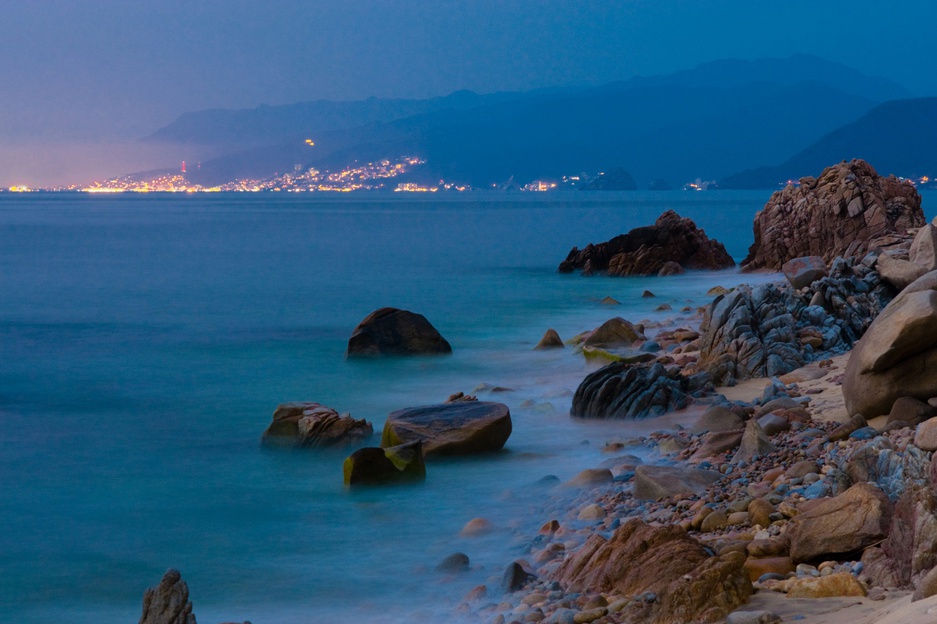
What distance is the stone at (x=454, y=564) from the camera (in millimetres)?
8164

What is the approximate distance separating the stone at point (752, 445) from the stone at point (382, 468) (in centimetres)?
351

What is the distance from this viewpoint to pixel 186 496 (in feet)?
36.5

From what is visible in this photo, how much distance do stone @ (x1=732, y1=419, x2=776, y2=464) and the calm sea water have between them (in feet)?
6.43

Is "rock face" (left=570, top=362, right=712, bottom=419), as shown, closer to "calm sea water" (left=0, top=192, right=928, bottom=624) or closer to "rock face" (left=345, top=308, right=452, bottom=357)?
"calm sea water" (left=0, top=192, right=928, bottom=624)

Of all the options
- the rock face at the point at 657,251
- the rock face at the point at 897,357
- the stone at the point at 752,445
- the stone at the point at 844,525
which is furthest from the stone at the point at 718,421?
the rock face at the point at 657,251

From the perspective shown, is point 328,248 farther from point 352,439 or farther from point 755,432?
point 755,432

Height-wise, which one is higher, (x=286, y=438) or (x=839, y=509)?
(x=839, y=509)

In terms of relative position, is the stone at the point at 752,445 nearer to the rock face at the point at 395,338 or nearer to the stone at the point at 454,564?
the stone at the point at 454,564

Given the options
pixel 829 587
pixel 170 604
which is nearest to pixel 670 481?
pixel 829 587

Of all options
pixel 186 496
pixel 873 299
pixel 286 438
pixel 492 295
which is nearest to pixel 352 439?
pixel 286 438

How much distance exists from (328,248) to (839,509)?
2103 inches

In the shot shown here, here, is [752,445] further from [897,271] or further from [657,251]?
[657,251]

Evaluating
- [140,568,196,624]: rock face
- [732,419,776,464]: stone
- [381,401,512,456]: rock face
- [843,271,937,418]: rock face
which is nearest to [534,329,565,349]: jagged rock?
[381,401,512,456]: rock face

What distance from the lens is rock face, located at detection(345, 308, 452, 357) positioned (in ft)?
62.1
